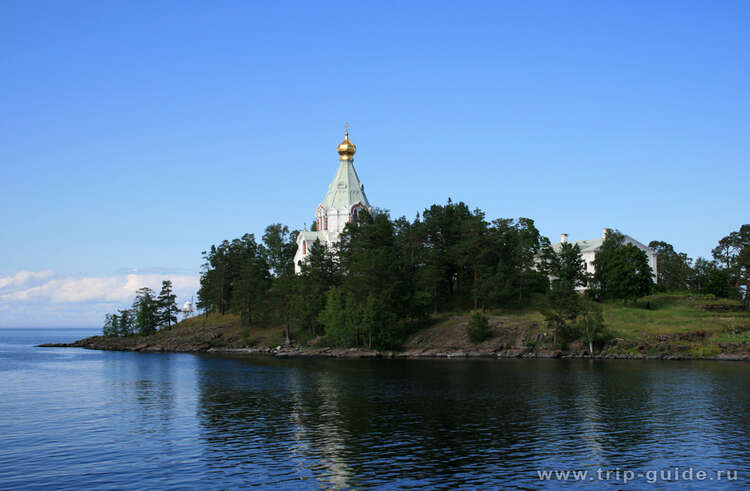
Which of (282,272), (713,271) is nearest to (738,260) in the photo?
(713,271)

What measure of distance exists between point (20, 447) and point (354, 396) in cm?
2406

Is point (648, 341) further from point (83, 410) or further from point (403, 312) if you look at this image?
point (83, 410)

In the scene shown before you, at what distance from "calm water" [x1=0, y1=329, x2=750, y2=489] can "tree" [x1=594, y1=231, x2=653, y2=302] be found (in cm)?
3304

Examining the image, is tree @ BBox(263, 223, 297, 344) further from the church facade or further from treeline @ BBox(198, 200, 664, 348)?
the church facade

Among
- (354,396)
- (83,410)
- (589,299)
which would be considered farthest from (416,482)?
(589,299)

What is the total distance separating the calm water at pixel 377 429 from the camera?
27.6 meters

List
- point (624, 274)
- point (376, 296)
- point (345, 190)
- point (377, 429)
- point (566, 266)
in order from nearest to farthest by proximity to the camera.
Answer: point (377, 429) < point (376, 296) < point (624, 274) < point (566, 266) < point (345, 190)

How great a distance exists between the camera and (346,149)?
125 m

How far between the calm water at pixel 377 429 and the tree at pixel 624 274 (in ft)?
108

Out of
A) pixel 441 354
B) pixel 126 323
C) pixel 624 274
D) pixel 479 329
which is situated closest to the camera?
pixel 479 329

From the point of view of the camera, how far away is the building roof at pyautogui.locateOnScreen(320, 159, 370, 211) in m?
124

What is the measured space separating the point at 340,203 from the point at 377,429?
293 feet

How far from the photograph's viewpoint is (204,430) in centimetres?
3734

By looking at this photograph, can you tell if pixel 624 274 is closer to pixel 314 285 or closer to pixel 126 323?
pixel 314 285
